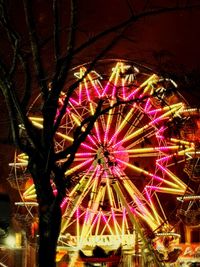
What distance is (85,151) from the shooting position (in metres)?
19.4

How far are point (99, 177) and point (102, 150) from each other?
940 millimetres

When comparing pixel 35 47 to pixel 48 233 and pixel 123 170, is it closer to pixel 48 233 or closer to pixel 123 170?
pixel 48 233

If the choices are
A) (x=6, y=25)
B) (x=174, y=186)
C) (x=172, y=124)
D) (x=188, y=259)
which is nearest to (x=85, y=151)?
(x=174, y=186)

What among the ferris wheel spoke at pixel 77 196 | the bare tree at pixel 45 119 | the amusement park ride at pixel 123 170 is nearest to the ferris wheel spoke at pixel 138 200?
the amusement park ride at pixel 123 170

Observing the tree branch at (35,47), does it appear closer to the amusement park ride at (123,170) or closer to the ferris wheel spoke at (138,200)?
the amusement park ride at (123,170)

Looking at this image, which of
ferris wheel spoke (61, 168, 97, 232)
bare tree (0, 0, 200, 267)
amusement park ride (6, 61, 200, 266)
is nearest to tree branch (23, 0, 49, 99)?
bare tree (0, 0, 200, 267)

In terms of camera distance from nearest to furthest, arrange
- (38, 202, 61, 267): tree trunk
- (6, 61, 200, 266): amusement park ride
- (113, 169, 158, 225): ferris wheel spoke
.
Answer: (38, 202, 61, 267): tree trunk, (6, 61, 200, 266): amusement park ride, (113, 169, 158, 225): ferris wheel spoke

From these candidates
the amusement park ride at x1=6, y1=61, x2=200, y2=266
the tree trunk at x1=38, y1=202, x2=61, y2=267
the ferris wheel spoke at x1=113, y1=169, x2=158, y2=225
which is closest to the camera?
the tree trunk at x1=38, y1=202, x2=61, y2=267

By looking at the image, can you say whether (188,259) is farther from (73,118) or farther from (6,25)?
(6,25)

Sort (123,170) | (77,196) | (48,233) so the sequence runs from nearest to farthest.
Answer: (48,233) → (77,196) → (123,170)

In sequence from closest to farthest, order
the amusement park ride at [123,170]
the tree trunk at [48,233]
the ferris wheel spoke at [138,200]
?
the tree trunk at [48,233], the amusement park ride at [123,170], the ferris wheel spoke at [138,200]

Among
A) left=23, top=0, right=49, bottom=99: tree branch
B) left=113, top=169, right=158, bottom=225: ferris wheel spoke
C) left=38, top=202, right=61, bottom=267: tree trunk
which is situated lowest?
left=38, top=202, right=61, bottom=267: tree trunk

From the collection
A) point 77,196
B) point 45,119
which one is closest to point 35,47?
point 45,119

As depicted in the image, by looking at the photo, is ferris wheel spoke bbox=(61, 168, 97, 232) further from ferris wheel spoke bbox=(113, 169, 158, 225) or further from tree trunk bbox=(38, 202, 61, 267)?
tree trunk bbox=(38, 202, 61, 267)
